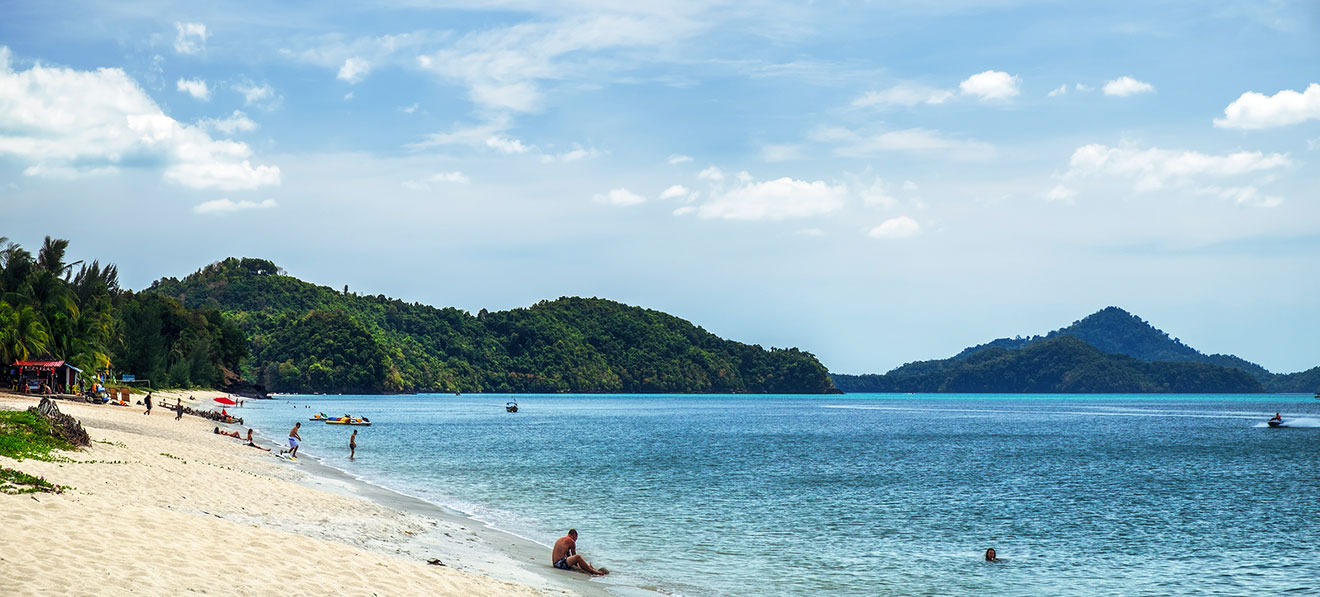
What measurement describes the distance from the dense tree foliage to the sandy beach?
2068 inches

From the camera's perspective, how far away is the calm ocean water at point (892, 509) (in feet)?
74.3

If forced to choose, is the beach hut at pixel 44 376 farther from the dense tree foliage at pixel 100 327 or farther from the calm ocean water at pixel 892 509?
the calm ocean water at pixel 892 509

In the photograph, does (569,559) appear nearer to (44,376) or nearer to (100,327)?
(44,376)

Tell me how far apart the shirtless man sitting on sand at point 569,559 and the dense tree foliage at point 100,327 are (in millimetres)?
62572

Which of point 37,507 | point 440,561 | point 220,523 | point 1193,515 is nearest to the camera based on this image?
point 37,507

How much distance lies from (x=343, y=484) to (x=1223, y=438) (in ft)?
262

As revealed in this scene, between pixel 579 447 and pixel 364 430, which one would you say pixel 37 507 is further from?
pixel 364 430

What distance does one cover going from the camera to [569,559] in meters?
20.8

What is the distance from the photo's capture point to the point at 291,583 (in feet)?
46.7

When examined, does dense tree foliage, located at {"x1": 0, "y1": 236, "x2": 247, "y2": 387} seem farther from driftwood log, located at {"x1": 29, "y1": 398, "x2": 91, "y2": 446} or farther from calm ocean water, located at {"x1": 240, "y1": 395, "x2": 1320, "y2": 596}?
driftwood log, located at {"x1": 29, "y1": 398, "x2": 91, "y2": 446}

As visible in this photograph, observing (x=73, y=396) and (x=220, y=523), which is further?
(x=73, y=396)

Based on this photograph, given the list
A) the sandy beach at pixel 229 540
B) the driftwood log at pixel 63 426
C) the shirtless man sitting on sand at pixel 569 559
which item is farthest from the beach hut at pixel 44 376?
the shirtless man sitting on sand at pixel 569 559

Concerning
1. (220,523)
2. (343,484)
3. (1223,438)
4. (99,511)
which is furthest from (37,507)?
(1223,438)

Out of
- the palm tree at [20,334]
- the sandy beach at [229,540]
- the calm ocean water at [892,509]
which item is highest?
the palm tree at [20,334]
